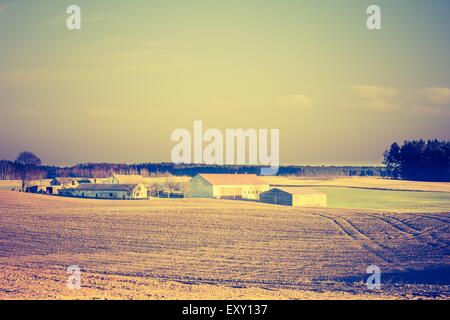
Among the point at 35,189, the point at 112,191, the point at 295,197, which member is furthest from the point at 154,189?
the point at 295,197

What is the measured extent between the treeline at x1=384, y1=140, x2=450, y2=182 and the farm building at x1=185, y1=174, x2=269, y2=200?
31.6m

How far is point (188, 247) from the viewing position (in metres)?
38.1

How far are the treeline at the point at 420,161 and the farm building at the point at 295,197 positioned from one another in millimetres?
33018

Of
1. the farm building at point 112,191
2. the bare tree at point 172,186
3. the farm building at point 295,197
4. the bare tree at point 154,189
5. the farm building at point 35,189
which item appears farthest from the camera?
the farm building at point 35,189

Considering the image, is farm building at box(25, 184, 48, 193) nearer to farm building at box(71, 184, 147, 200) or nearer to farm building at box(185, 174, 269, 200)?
farm building at box(71, 184, 147, 200)

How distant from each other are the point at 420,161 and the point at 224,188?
125ft

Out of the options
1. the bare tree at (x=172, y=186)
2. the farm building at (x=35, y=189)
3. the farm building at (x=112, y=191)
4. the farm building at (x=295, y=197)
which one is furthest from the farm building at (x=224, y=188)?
the farm building at (x=35, y=189)

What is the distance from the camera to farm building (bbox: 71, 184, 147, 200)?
7970cm

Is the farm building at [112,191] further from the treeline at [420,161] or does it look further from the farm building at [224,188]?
the treeline at [420,161]

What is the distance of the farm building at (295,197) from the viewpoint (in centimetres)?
6962

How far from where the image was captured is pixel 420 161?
99.5m

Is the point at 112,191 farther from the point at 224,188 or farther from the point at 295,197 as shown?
the point at 295,197

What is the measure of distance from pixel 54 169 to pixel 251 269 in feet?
362

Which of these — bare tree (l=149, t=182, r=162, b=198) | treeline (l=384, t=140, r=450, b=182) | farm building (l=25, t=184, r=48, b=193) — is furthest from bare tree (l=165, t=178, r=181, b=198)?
treeline (l=384, t=140, r=450, b=182)
